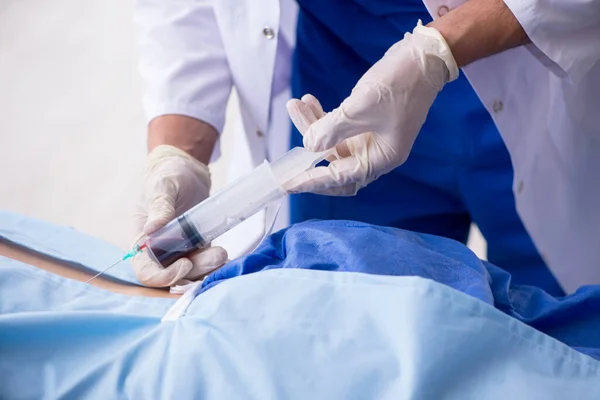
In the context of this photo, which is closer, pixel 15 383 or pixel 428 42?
pixel 15 383

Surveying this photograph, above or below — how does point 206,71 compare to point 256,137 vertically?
above

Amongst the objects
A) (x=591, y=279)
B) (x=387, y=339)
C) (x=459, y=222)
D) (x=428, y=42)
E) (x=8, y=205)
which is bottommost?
(x=591, y=279)

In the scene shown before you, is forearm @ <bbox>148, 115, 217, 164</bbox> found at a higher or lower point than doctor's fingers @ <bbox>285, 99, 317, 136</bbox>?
lower

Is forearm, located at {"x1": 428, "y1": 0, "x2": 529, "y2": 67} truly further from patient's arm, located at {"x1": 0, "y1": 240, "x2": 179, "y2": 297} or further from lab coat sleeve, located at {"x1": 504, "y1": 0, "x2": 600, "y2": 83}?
patient's arm, located at {"x1": 0, "y1": 240, "x2": 179, "y2": 297}

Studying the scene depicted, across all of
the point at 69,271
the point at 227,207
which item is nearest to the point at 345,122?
the point at 227,207

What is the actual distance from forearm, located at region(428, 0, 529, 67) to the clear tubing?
24 cm

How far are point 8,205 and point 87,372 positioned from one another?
1.58 meters

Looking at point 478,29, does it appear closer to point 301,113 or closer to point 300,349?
point 301,113

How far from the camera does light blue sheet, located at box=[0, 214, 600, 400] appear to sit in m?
0.66

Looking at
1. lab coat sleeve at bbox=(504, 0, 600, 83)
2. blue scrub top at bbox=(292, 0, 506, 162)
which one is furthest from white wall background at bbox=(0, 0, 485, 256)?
lab coat sleeve at bbox=(504, 0, 600, 83)

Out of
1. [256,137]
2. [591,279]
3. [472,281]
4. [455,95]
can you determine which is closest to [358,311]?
[472,281]

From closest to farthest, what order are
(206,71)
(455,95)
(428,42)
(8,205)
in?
(428,42) → (455,95) → (206,71) → (8,205)

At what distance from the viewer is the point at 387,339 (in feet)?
2.26

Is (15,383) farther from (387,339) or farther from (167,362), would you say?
(387,339)
